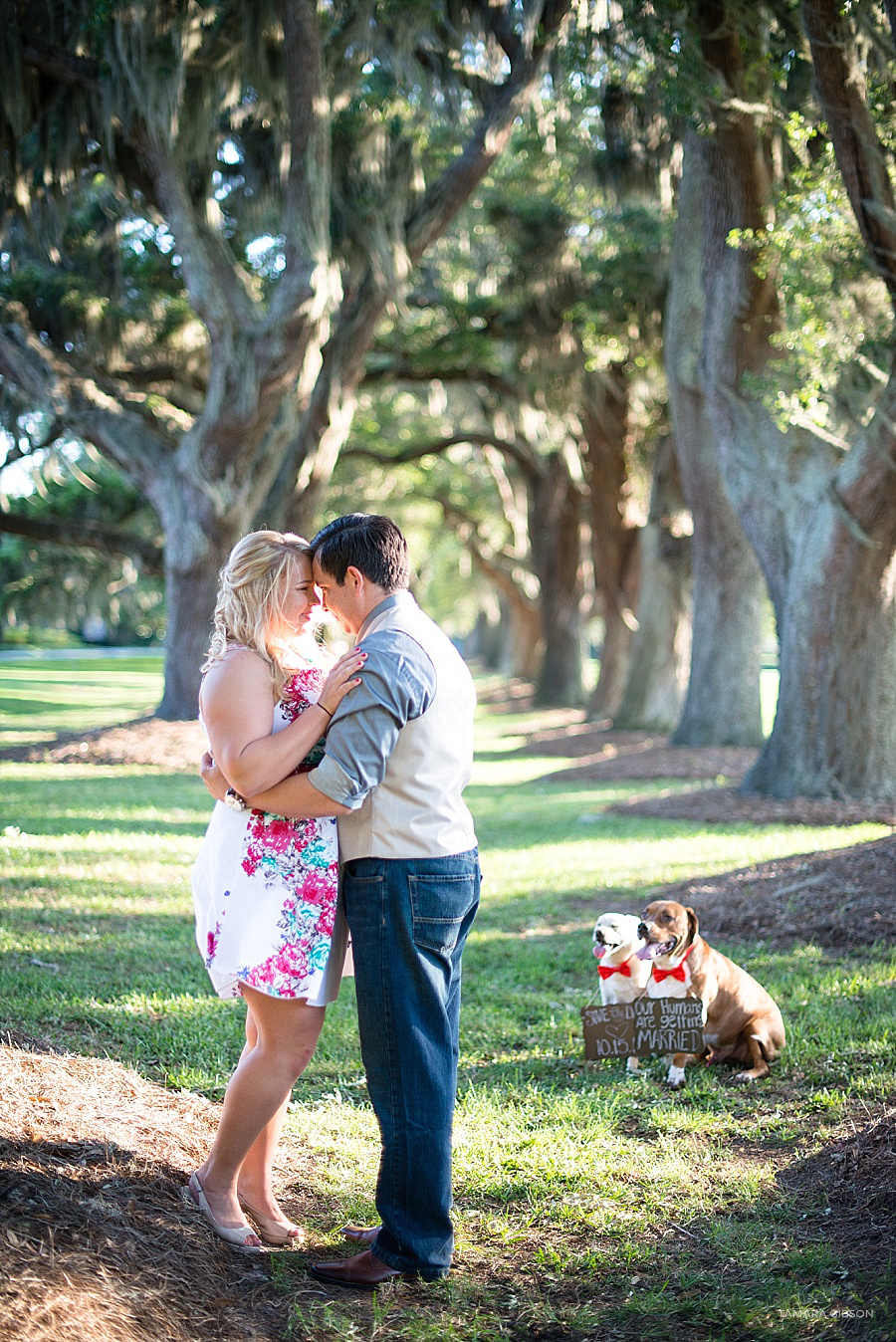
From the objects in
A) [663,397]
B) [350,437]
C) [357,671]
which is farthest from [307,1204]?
[350,437]

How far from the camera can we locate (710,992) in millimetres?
4801

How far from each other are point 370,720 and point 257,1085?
107cm

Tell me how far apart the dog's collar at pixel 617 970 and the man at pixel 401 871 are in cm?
181

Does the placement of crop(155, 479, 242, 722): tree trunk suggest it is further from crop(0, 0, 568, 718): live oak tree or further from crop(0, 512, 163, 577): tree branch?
crop(0, 512, 163, 577): tree branch

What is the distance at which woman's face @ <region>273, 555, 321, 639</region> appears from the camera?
326 cm

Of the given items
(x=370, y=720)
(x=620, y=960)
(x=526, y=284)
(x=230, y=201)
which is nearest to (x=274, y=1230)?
(x=370, y=720)

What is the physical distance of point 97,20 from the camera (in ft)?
41.4

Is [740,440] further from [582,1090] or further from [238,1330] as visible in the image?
[238,1330]

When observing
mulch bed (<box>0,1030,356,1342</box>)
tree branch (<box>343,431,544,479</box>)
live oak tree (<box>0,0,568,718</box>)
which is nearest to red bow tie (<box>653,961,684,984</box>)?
mulch bed (<box>0,1030,356,1342</box>)

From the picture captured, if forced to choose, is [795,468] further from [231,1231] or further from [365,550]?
[231,1231]

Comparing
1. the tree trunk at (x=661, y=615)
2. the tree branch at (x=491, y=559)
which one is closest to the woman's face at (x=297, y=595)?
the tree trunk at (x=661, y=615)

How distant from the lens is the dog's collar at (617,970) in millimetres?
4891

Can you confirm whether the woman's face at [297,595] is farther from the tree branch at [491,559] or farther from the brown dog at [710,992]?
the tree branch at [491,559]

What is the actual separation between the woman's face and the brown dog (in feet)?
7.19
